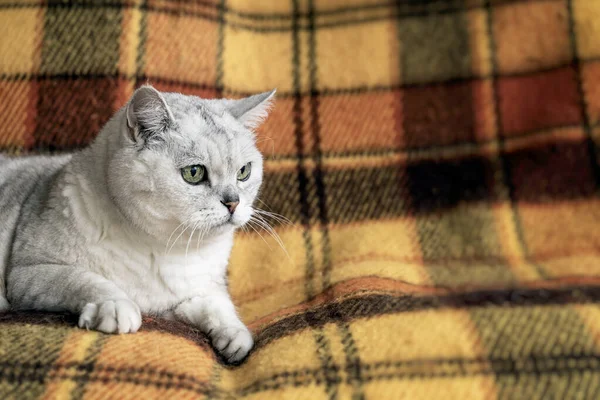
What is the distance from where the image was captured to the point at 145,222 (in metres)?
1.07

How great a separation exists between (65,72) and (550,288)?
1182 millimetres

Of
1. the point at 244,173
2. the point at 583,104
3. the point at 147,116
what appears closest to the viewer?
the point at 147,116

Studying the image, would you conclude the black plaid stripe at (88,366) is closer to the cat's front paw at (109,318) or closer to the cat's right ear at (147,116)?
the cat's front paw at (109,318)

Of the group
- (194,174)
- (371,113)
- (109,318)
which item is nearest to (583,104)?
(371,113)

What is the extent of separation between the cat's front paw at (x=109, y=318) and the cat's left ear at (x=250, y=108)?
0.43 m

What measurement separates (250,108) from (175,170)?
0.72 feet

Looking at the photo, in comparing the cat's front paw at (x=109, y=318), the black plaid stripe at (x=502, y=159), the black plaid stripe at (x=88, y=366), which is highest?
the black plaid stripe at (x=502, y=159)

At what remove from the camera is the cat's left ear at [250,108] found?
1188 millimetres

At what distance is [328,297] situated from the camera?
124cm

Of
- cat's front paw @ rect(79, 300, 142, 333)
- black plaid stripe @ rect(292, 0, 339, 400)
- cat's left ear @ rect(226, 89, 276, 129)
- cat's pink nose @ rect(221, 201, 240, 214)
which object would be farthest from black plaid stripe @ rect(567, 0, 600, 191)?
cat's front paw @ rect(79, 300, 142, 333)

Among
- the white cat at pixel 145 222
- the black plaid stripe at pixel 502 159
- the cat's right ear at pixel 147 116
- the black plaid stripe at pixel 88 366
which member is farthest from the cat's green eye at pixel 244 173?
the black plaid stripe at pixel 502 159

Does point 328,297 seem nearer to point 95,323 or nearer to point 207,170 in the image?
point 207,170

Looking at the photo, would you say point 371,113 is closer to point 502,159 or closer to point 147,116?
point 502,159

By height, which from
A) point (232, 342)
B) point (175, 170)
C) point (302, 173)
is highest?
point (175, 170)
